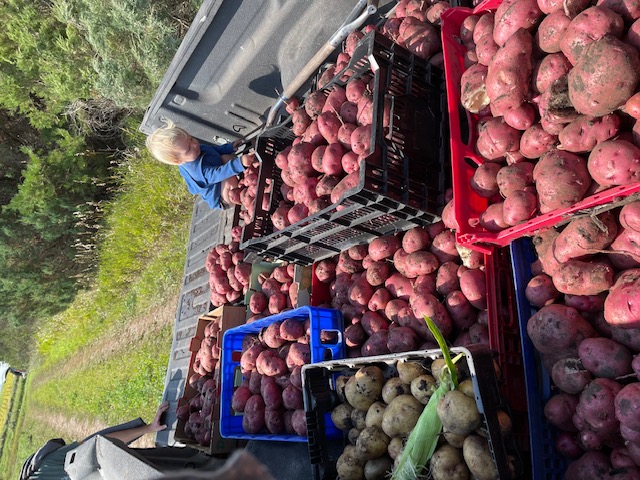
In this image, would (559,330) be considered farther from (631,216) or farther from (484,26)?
(484,26)

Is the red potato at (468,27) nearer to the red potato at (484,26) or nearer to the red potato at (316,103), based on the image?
the red potato at (484,26)

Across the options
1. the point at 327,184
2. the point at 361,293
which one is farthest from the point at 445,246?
the point at 327,184

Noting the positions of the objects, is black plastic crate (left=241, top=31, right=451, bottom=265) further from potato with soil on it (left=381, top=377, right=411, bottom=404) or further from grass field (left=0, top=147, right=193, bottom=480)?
grass field (left=0, top=147, right=193, bottom=480)

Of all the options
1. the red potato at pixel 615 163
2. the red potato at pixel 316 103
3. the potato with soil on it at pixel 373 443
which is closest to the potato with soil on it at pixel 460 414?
the potato with soil on it at pixel 373 443

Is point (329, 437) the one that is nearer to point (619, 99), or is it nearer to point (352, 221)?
point (352, 221)

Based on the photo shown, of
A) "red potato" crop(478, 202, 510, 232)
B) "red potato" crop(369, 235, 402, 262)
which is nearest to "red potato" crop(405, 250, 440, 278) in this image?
"red potato" crop(369, 235, 402, 262)

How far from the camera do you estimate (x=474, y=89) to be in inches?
93.5

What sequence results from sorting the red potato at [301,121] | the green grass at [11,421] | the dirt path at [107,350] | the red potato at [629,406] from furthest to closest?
the green grass at [11,421] < the dirt path at [107,350] < the red potato at [301,121] < the red potato at [629,406]

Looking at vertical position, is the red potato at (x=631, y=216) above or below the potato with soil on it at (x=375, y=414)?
above

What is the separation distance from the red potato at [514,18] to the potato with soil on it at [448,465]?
73.8 inches

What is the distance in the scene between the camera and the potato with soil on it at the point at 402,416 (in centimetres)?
213

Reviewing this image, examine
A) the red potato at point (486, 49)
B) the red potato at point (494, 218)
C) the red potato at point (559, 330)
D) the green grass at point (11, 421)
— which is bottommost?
the green grass at point (11, 421)

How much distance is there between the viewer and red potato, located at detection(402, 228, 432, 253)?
2.75 metres

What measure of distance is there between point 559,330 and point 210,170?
146 inches
